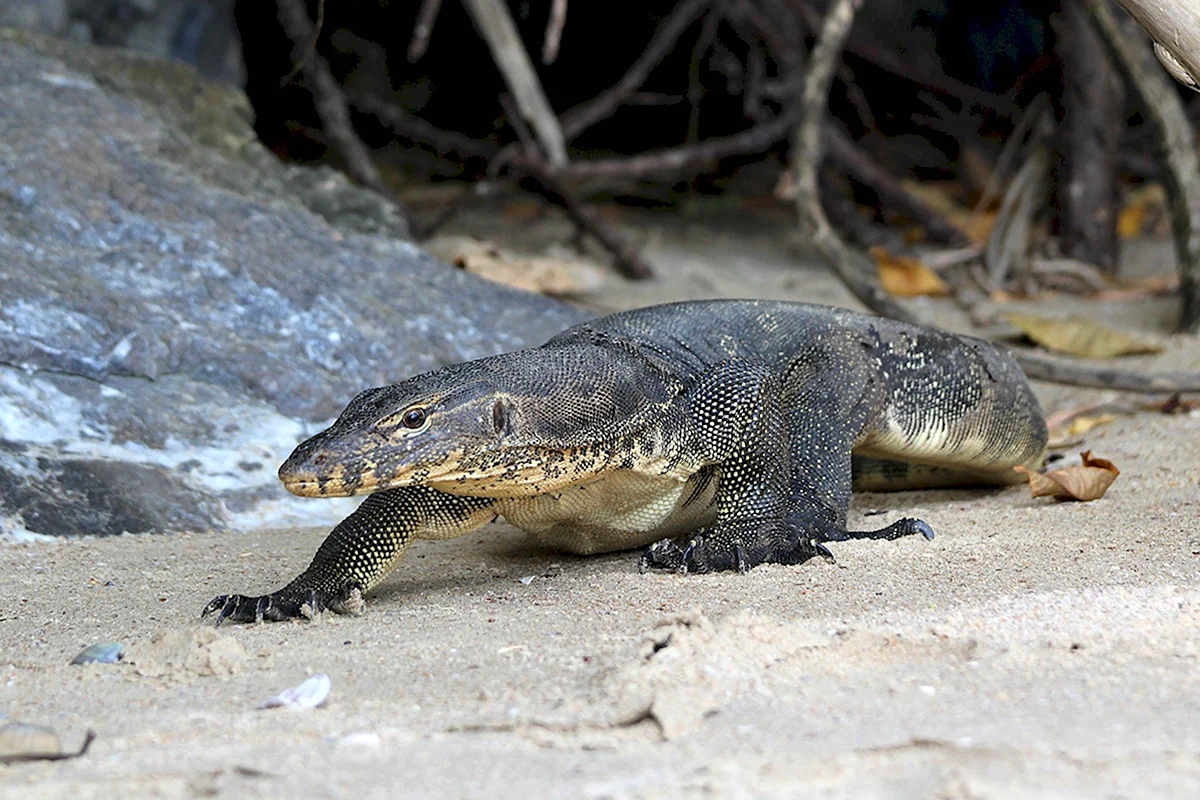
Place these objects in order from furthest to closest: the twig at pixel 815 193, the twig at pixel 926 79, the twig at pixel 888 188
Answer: the twig at pixel 926 79 < the twig at pixel 888 188 < the twig at pixel 815 193

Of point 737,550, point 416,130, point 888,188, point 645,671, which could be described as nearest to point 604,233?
point 416,130

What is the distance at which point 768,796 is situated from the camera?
6.64 ft

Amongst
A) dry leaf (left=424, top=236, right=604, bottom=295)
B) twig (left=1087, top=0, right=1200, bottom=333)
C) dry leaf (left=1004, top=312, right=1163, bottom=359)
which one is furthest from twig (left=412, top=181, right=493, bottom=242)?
twig (left=1087, top=0, right=1200, bottom=333)

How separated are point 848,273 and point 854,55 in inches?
166

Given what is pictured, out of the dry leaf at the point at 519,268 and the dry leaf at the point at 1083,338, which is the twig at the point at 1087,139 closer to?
the dry leaf at the point at 1083,338

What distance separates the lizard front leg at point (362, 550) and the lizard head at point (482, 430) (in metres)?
0.28

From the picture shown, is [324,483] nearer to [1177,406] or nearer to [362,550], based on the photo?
[362,550]

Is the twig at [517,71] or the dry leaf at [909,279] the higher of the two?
the twig at [517,71]

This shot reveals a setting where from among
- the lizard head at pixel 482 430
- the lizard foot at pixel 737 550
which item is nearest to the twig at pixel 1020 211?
the lizard foot at pixel 737 550

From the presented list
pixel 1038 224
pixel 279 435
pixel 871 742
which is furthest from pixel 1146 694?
pixel 1038 224

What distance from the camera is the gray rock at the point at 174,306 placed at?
4395mm

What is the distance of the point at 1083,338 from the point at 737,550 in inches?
138

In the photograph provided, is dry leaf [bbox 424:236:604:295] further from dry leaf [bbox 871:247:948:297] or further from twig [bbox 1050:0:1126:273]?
twig [bbox 1050:0:1126:273]

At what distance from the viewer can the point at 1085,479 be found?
4.37 meters
